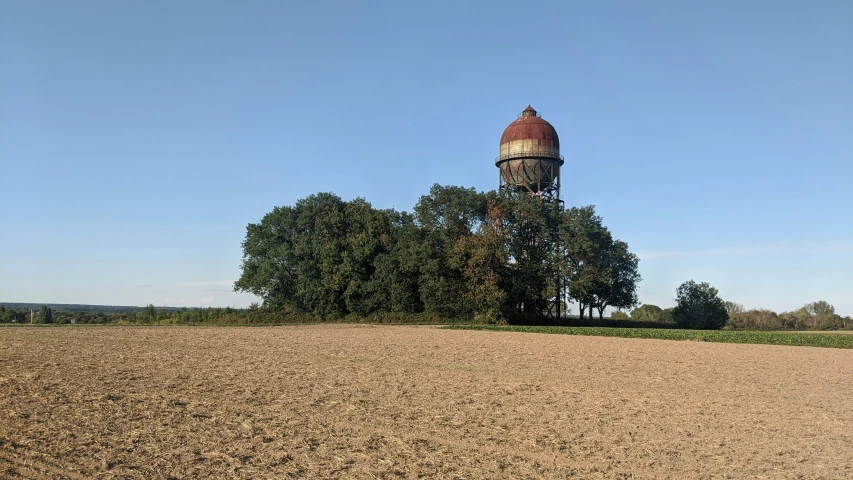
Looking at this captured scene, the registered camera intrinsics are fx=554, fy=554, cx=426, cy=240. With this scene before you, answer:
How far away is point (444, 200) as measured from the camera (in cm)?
5944

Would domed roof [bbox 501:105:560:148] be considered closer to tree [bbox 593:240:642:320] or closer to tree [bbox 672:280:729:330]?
tree [bbox 593:240:642:320]

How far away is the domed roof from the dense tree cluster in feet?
26.2

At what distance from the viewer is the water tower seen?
6322 centimetres

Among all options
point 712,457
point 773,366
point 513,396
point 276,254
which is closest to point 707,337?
point 773,366

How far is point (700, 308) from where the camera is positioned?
67.4 metres

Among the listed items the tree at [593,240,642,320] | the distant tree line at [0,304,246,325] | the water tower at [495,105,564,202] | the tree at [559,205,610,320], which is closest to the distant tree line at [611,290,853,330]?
the tree at [593,240,642,320]

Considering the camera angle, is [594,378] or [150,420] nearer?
[150,420]

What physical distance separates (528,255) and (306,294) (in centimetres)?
2421

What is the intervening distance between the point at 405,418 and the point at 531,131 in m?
55.9

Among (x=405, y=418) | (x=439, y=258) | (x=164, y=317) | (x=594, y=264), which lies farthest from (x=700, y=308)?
(x=405, y=418)

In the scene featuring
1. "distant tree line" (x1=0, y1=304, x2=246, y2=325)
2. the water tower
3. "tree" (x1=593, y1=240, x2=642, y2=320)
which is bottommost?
"distant tree line" (x1=0, y1=304, x2=246, y2=325)

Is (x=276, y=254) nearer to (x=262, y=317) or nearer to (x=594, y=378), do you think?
(x=262, y=317)

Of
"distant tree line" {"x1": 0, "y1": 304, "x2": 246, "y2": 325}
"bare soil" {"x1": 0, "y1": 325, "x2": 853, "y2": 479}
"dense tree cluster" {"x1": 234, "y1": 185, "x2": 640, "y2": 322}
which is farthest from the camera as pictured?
"dense tree cluster" {"x1": 234, "y1": 185, "x2": 640, "y2": 322}

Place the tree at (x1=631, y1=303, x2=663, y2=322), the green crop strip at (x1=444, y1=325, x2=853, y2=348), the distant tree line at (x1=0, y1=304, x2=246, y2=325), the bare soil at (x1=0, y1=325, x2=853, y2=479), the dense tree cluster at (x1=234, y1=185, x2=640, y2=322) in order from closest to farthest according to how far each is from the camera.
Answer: the bare soil at (x1=0, y1=325, x2=853, y2=479), the green crop strip at (x1=444, y1=325, x2=853, y2=348), the distant tree line at (x1=0, y1=304, x2=246, y2=325), the dense tree cluster at (x1=234, y1=185, x2=640, y2=322), the tree at (x1=631, y1=303, x2=663, y2=322)
